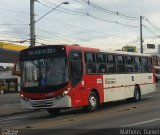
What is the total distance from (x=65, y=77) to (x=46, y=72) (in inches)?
35.1

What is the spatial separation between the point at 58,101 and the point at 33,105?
125 cm

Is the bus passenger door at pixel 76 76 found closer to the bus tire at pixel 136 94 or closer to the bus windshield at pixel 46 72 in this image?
the bus windshield at pixel 46 72

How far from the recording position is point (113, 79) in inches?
1010

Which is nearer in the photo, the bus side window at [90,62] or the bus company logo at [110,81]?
the bus side window at [90,62]

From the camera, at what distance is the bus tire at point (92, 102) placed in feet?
74.9

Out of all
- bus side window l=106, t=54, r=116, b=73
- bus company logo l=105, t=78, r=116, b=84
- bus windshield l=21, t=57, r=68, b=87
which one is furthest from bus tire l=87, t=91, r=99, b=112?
bus windshield l=21, t=57, r=68, b=87

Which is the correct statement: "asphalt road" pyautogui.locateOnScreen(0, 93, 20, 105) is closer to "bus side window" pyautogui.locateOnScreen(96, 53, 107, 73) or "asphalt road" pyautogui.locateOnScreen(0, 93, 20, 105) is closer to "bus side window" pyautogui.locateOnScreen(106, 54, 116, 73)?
"bus side window" pyautogui.locateOnScreen(106, 54, 116, 73)

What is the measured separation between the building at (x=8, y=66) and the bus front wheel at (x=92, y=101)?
45380mm

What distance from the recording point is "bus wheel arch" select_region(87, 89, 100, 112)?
22.9 meters

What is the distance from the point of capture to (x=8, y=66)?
272 ft

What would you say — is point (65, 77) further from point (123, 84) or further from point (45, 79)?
point (123, 84)

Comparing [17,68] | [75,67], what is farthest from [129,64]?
[17,68]

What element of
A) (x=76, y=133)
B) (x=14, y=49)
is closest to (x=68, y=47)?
(x=76, y=133)

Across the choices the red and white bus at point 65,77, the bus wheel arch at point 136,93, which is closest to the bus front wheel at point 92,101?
the red and white bus at point 65,77
